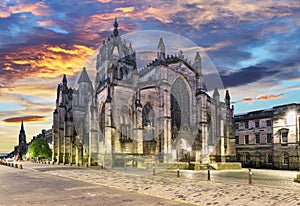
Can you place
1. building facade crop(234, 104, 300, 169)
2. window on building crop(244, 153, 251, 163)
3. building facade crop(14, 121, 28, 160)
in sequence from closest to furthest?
building facade crop(234, 104, 300, 169)
window on building crop(244, 153, 251, 163)
building facade crop(14, 121, 28, 160)

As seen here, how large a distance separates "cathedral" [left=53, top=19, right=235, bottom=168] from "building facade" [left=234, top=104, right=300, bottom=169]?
4.02 meters

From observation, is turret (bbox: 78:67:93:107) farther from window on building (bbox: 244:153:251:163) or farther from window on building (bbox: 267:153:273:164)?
window on building (bbox: 267:153:273:164)

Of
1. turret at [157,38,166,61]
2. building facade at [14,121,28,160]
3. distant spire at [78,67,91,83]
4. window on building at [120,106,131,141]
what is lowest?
building facade at [14,121,28,160]

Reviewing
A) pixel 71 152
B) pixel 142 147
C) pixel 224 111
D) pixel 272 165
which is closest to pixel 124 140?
pixel 142 147

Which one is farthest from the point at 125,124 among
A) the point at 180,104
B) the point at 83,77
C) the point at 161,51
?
the point at 83,77

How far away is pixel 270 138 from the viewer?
47.0 meters

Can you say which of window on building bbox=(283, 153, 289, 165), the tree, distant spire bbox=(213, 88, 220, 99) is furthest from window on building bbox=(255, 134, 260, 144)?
the tree

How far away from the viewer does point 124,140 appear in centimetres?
3972

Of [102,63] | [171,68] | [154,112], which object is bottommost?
[154,112]

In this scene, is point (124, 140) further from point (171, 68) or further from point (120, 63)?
point (120, 63)

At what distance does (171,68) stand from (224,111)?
12.6 m

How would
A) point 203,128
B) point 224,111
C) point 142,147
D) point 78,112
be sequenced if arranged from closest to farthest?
point 142,147
point 203,128
point 224,111
point 78,112

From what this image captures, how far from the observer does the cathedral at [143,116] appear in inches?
1553

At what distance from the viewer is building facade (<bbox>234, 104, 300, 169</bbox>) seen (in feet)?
138
